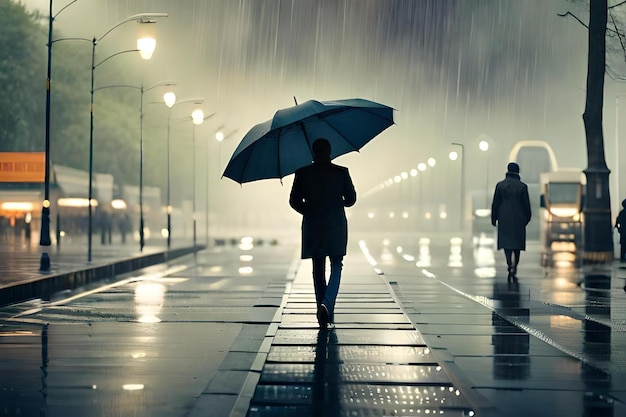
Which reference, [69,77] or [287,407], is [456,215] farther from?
[287,407]

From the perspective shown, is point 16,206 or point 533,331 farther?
point 16,206

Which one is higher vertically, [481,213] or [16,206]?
[16,206]

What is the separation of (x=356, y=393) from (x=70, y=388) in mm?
2148

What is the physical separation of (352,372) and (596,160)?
2396 centimetres

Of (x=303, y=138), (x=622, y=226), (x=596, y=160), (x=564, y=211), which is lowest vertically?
(x=622, y=226)

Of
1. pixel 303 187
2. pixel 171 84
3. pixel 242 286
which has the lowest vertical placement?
pixel 242 286

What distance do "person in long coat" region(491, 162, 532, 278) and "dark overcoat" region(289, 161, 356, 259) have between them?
31.9ft

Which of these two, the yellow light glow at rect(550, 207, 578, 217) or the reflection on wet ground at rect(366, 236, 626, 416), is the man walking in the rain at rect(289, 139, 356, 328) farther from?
the yellow light glow at rect(550, 207, 578, 217)

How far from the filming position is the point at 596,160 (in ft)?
105

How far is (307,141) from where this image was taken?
13.5m

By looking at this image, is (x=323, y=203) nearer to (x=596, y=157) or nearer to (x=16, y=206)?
(x=596, y=157)

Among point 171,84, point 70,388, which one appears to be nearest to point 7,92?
point 171,84

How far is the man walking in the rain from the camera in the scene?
12.6 metres

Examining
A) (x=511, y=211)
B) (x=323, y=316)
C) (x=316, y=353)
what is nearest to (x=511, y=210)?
(x=511, y=211)
